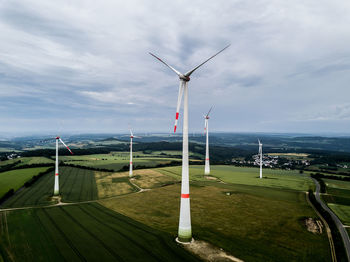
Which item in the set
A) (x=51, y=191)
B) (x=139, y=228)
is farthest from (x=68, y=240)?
(x=51, y=191)

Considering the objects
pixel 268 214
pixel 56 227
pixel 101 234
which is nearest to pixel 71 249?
pixel 101 234

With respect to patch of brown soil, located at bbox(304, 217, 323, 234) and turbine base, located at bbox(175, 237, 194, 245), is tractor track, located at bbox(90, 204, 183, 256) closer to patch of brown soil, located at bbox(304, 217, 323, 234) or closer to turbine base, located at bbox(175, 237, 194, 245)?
turbine base, located at bbox(175, 237, 194, 245)

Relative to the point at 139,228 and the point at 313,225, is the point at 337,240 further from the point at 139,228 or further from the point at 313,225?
the point at 139,228

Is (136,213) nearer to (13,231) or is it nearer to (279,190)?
(13,231)

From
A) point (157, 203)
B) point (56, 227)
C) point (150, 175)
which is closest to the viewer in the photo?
point (56, 227)

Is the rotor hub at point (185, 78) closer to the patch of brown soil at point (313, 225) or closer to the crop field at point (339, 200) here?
the patch of brown soil at point (313, 225)

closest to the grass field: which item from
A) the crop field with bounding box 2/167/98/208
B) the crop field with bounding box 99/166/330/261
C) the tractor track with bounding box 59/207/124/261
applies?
the crop field with bounding box 2/167/98/208

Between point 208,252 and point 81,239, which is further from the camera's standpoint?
point 81,239

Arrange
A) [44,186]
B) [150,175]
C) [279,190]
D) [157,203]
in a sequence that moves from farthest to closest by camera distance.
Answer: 1. [150,175]
2. [44,186]
3. [279,190]
4. [157,203]
